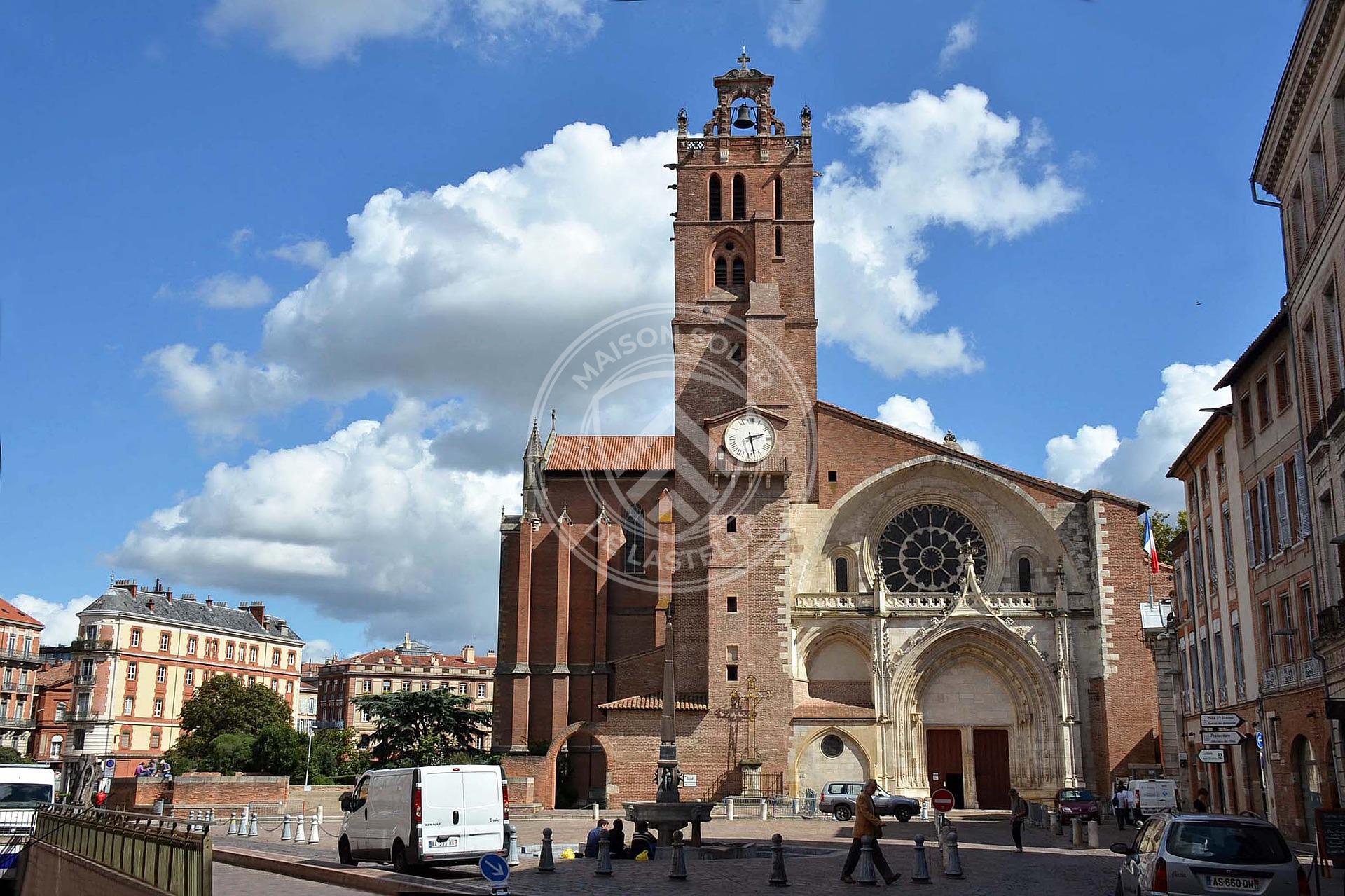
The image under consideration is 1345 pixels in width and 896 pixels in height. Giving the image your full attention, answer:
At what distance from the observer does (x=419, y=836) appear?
770 inches

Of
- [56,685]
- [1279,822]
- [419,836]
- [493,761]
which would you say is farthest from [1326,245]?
[56,685]

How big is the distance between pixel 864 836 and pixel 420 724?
42.1 m

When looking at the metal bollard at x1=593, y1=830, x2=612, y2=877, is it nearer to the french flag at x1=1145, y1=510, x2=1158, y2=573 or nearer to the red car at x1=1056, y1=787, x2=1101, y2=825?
the red car at x1=1056, y1=787, x2=1101, y2=825

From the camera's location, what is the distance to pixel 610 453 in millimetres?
60188

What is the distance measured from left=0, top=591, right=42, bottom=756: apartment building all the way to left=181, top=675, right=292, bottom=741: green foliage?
22486mm

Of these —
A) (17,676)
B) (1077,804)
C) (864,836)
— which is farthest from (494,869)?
(17,676)

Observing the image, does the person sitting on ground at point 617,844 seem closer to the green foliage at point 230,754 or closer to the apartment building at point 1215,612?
the apartment building at point 1215,612

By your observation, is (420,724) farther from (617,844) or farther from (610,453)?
(617,844)

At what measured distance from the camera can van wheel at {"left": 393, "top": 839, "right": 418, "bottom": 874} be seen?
65.2 ft

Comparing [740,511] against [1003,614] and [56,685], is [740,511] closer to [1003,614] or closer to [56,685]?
[1003,614]

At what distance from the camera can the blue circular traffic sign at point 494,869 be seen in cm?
1248

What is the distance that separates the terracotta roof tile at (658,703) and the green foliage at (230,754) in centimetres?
2665

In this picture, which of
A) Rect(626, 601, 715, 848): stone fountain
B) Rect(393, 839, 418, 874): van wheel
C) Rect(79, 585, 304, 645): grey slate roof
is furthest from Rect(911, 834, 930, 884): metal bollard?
Rect(79, 585, 304, 645): grey slate roof

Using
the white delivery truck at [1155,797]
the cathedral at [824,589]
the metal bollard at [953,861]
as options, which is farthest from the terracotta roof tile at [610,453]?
the metal bollard at [953,861]
